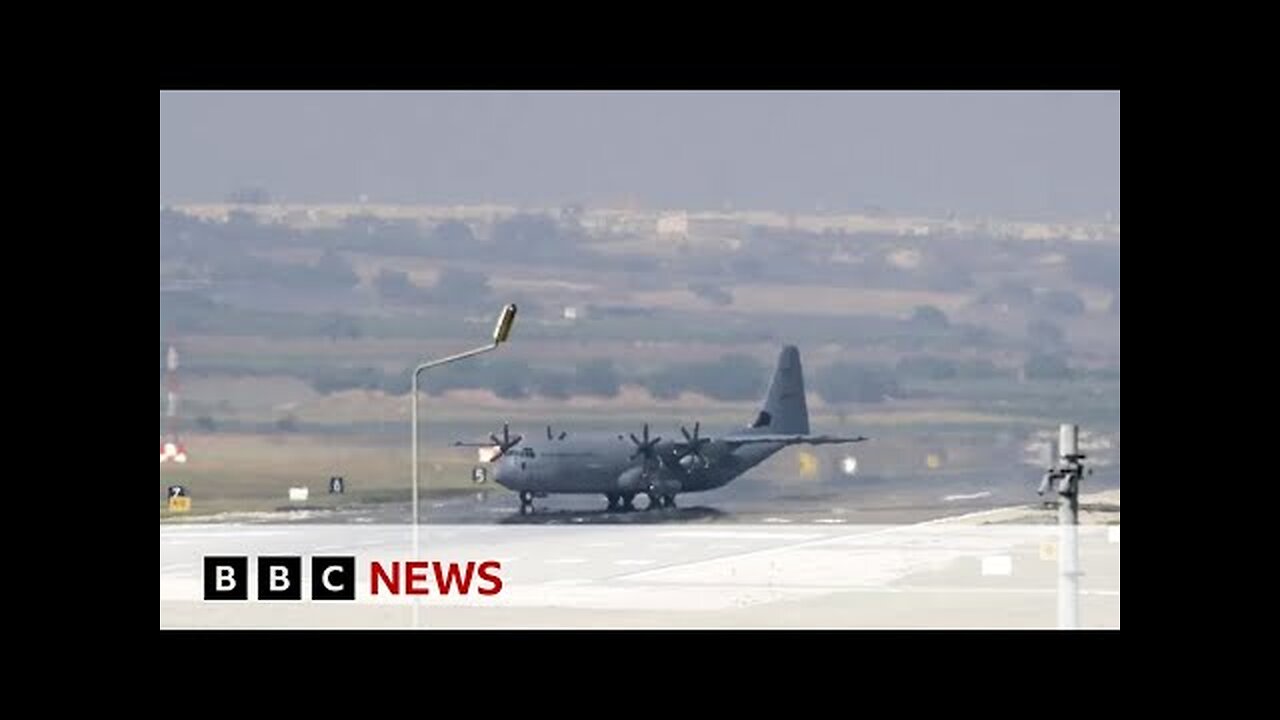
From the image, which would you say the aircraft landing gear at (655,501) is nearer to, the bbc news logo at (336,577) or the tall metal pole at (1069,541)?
the bbc news logo at (336,577)

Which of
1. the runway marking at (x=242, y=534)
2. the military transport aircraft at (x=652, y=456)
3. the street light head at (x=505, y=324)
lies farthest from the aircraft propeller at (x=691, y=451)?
Result: the street light head at (x=505, y=324)

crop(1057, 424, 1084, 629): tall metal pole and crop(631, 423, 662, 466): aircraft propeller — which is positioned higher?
crop(1057, 424, 1084, 629): tall metal pole

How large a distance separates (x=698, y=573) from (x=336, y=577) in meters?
15.7

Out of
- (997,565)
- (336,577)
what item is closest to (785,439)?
(997,565)

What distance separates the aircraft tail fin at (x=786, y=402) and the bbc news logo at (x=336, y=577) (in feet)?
120

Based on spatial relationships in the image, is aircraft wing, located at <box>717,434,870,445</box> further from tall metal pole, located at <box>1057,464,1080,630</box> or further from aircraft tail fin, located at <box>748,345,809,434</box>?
tall metal pole, located at <box>1057,464,1080,630</box>

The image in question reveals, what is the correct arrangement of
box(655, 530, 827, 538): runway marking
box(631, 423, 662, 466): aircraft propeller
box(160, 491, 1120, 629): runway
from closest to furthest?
box(160, 491, 1120, 629): runway
box(655, 530, 827, 538): runway marking
box(631, 423, 662, 466): aircraft propeller

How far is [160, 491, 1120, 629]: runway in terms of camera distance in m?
74.1

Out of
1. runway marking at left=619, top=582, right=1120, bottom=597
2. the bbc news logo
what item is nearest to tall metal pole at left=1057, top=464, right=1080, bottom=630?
the bbc news logo

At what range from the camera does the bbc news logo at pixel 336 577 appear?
7962cm
